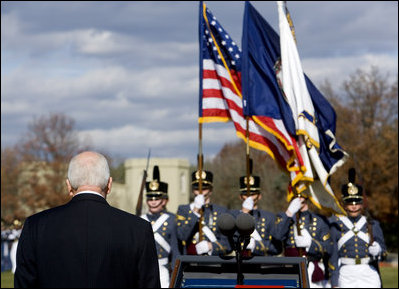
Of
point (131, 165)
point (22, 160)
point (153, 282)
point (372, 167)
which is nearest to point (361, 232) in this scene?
point (153, 282)

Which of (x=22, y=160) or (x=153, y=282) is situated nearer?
(x=153, y=282)

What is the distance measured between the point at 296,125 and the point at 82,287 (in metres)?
6.26

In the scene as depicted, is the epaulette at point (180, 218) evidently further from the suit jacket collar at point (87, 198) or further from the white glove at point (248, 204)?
the suit jacket collar at point (87, 198)

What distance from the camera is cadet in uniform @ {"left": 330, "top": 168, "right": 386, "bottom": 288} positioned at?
11.4 m

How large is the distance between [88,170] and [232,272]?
1.24 meters

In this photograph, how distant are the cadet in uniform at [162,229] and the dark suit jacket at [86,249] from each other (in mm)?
6275

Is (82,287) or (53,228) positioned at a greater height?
(53,228)

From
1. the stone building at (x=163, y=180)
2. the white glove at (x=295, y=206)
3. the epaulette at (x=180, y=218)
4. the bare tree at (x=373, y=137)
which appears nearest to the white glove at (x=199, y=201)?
the epaulette at (x=180, y=218)

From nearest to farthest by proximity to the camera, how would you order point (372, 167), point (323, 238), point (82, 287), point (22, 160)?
point (82, 287) → point (323, 238) → point (372, 167) → point (22, 160)

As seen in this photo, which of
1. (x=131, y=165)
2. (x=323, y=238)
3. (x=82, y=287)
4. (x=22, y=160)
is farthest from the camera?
(x=131, y=165)

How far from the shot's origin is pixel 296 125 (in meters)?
10.6

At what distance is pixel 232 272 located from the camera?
555 cm

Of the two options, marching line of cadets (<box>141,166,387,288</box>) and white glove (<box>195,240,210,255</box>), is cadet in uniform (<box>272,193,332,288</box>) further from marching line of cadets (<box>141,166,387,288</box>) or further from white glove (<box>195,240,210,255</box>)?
white glove (<box>195,240,210,255</box>)

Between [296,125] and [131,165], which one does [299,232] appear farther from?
[131,165]
